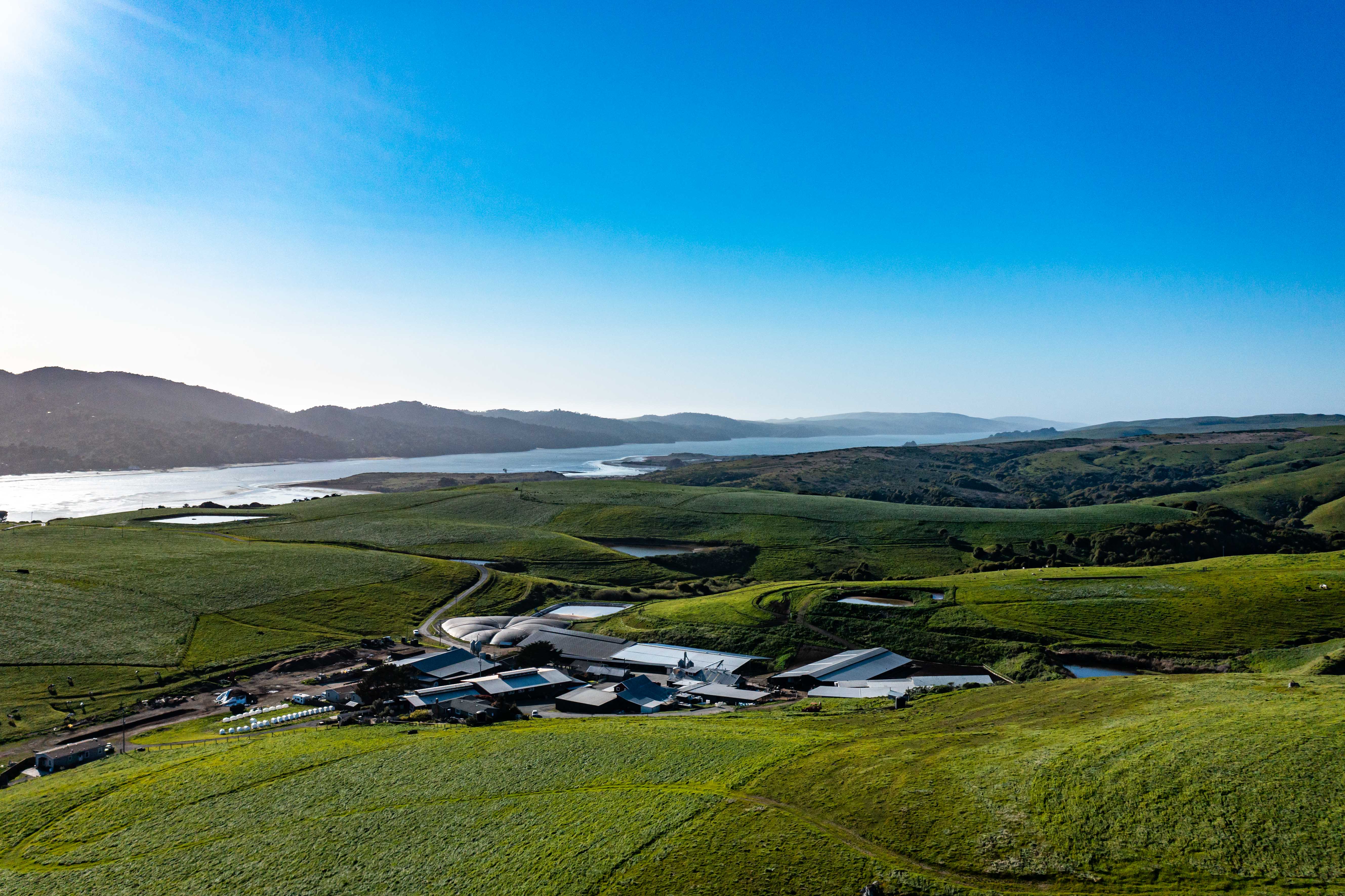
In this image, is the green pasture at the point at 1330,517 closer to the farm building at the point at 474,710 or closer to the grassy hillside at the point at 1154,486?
the grassy hillside at the point at 1154,486

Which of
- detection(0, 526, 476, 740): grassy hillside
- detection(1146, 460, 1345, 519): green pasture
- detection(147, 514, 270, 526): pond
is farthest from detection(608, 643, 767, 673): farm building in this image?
detection(1146, 460, 1345, 519): green pasture

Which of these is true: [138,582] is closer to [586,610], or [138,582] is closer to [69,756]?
[69,756]

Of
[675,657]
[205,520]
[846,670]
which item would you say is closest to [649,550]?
[675,657]

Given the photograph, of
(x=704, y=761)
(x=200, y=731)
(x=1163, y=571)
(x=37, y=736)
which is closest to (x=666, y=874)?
(x=704, y=761)

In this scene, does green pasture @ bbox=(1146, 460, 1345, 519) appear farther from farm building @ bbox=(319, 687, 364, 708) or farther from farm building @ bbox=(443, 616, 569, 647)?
farm building @ bbox=(319, 687, 364, 708)

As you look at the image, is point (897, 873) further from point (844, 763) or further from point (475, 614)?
point (475, 614)

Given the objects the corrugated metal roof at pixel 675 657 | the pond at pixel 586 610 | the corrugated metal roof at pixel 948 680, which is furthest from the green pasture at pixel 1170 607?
the pond at pixel 586 610
